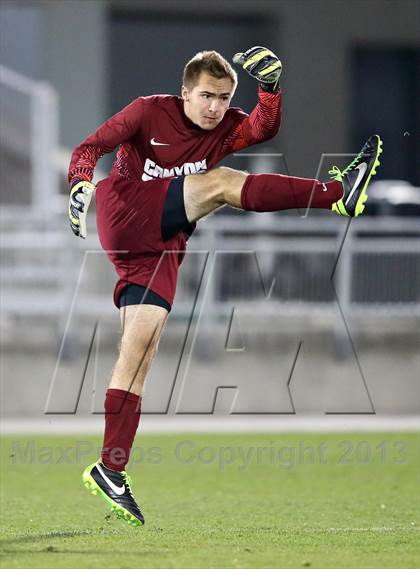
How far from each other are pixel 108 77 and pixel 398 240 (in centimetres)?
771

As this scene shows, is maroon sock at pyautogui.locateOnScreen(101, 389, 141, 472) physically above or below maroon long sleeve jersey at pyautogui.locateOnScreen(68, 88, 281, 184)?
below

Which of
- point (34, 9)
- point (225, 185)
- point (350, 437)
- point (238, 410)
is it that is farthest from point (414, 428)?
point (34, 9)

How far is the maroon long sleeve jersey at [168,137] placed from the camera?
21.4 ft

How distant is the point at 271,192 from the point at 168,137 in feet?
2.25

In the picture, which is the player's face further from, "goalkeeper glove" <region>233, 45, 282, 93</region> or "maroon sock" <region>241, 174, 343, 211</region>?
"maroon sock" <region>241, 174, 343, 211</region>

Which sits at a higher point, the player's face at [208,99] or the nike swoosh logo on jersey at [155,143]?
the player's face at [208,99]

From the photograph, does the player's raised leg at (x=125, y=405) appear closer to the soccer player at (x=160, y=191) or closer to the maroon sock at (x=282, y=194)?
the soccer player at (x=160, y=191)

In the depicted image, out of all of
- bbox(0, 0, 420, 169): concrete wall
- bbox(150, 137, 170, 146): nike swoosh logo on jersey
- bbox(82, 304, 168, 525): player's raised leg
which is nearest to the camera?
bbox(82, 304, 168, 525): player's raised leg

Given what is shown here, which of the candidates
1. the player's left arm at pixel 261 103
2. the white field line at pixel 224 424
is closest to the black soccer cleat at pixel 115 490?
the player's left arm at pixel 261 103

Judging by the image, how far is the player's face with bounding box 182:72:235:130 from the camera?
21.1ft

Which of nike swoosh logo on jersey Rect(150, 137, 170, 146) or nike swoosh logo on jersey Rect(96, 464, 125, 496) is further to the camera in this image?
nike swoosh logo on jersey Rect(150, 137, 170, 146)

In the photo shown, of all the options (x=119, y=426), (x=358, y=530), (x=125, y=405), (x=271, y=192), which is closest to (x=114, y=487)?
(x=119, y=426)

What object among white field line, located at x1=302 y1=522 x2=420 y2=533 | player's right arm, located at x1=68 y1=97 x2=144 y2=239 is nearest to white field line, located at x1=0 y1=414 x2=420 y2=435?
white field line, located at x1=302 y1=522 x2=420 y2=533

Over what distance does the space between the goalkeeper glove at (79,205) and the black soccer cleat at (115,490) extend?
46.7 inches
